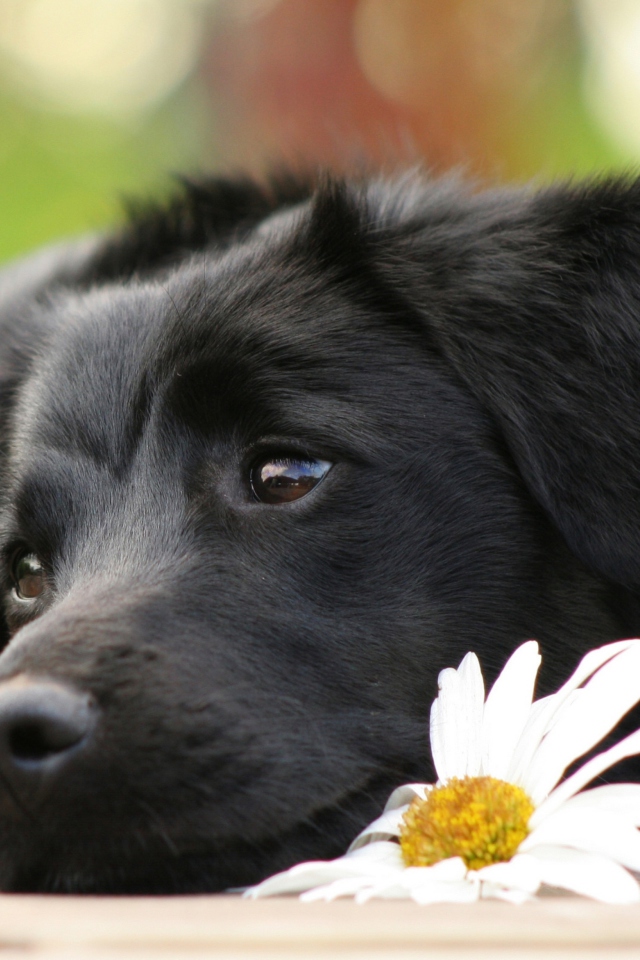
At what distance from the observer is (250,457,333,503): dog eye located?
192 cm

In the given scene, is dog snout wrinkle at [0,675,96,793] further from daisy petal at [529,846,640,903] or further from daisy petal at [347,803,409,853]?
daisy petal at [529,846,640,903]

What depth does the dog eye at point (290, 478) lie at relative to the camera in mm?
1918

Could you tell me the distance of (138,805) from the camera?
1.48m

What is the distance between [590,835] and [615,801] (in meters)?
0.10

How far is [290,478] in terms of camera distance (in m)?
1.92

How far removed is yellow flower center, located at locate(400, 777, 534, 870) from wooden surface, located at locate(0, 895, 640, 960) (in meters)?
0.19

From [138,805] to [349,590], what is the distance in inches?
20.4

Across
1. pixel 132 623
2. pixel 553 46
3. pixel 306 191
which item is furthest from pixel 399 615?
pixel 553 46

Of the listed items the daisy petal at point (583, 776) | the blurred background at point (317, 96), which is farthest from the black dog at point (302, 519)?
the blurred background at point (317, 96)

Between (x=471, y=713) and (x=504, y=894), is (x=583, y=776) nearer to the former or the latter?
(x=504, y=894)

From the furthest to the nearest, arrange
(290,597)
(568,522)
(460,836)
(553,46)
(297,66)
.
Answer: (553,46) < (297,66) < (568,522) < (290,597) < (460,836)

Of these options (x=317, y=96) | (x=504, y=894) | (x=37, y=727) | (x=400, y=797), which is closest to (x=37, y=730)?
(x=37, y=727)

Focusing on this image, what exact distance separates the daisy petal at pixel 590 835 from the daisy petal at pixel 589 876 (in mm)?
12

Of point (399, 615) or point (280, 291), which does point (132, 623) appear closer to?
point (399, 615)
